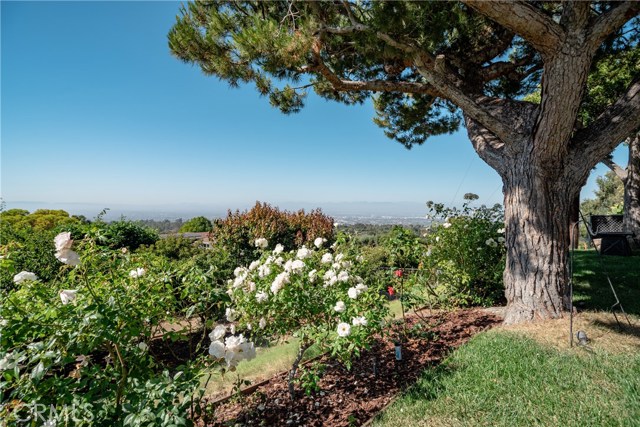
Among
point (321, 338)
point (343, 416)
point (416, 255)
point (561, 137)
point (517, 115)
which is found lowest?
point (343, 416)

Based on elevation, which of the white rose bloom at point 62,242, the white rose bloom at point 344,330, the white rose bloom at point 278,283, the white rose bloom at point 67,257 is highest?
the white rose bloom at point 62,242

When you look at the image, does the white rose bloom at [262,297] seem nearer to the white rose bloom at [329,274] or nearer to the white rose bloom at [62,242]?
the white rose bloom at [329,274]

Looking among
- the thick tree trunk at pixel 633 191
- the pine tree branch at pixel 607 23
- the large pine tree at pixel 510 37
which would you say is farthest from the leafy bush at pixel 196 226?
the pine tree branch at pixel 607 23

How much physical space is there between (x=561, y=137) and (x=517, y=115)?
614 mm

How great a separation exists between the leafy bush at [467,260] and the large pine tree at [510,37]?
74 cm

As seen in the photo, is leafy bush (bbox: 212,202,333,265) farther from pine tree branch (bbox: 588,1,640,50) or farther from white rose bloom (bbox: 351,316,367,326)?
pine tree branch (bbox: 588,1,640,50)

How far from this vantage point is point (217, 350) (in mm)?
1821

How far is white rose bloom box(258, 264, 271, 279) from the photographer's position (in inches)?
104

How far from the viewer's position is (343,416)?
2.31m

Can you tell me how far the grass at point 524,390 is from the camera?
2.02 meters

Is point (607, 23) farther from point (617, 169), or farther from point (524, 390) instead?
point (617, 169)

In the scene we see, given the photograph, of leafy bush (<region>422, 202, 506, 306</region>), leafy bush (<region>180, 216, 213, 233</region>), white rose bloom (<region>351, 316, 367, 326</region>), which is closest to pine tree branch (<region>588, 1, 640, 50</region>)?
leafy bush (<region>422, 202, 506, 306</region>)

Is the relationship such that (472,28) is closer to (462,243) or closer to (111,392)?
(462,243)

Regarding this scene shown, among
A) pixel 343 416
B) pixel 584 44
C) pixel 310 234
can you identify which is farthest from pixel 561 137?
pixel 310 234
